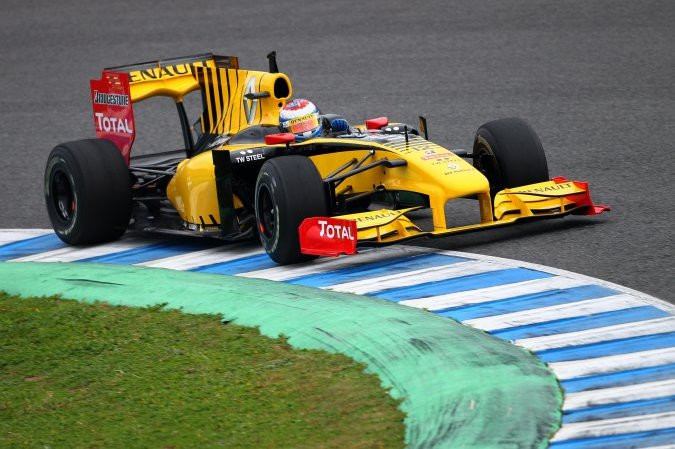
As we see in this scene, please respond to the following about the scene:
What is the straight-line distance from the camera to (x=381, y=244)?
8.65 metres

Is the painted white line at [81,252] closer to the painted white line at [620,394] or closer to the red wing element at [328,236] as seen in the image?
the red wing element at [328,236]

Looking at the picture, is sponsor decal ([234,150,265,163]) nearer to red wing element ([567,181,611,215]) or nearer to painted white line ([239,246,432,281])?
painted white line ([239,246,432,281])

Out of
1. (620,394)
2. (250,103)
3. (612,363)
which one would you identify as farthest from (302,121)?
(620,394)

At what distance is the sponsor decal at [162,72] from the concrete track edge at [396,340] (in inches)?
85.1

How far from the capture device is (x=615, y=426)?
18.2ft

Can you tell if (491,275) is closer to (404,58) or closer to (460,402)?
(460,402)

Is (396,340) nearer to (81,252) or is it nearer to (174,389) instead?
(174,389)

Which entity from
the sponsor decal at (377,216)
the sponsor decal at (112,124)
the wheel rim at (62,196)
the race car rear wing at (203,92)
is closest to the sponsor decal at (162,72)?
the race car rear wing at (203,92)

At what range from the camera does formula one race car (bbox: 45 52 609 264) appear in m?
8.79

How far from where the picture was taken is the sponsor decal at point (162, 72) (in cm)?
1086

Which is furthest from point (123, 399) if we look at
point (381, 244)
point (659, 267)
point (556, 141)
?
point (556, 141)

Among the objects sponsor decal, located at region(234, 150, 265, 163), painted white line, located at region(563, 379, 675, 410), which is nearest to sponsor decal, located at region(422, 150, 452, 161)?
sponsor decal, located at region(234, 150, 265, 163)

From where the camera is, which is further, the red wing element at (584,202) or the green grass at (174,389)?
the red wing element at (584,202)

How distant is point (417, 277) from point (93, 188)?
2775mm
